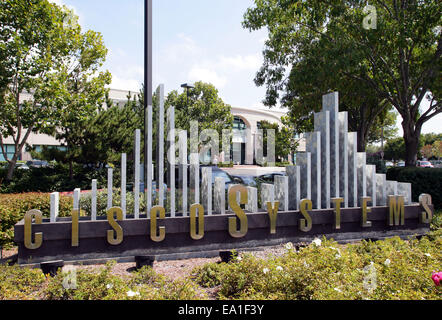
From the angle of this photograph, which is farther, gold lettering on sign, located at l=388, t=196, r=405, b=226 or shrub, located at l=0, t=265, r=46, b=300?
gold lettering on sign, located at l=388, t=196, r=405, b=226

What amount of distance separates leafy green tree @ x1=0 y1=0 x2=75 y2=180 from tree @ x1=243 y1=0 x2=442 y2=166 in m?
8.69

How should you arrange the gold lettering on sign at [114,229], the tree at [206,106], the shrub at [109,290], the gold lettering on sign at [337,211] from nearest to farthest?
the shrub at [109,290], the gold lettering on sign at [114,229], the gold lettering on sign at [337,211], the tree at [206,106]

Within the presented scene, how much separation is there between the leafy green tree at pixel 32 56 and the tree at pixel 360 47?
8.69m

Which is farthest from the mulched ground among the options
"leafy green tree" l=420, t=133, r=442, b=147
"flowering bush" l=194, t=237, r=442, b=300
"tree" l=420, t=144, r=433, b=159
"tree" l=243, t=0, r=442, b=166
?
"leafy green tree" l=420, t=133, r=442, b=147

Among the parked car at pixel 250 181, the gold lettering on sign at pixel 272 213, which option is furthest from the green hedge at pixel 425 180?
the gold lettering on sign at pixel 272 213

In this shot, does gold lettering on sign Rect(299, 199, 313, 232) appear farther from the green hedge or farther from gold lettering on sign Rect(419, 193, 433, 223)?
the green hedge

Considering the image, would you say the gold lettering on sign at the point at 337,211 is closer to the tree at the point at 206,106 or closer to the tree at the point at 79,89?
the tree at the point at 79,89

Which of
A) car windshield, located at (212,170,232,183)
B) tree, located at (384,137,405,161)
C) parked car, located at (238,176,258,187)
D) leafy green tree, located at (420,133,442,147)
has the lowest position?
A: parked car, located at (238,176,258,187)

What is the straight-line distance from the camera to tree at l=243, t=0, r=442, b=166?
12109 mm

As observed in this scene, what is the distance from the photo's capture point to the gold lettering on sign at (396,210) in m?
7.97

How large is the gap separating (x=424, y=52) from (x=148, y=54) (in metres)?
11.7

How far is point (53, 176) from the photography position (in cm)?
1780
